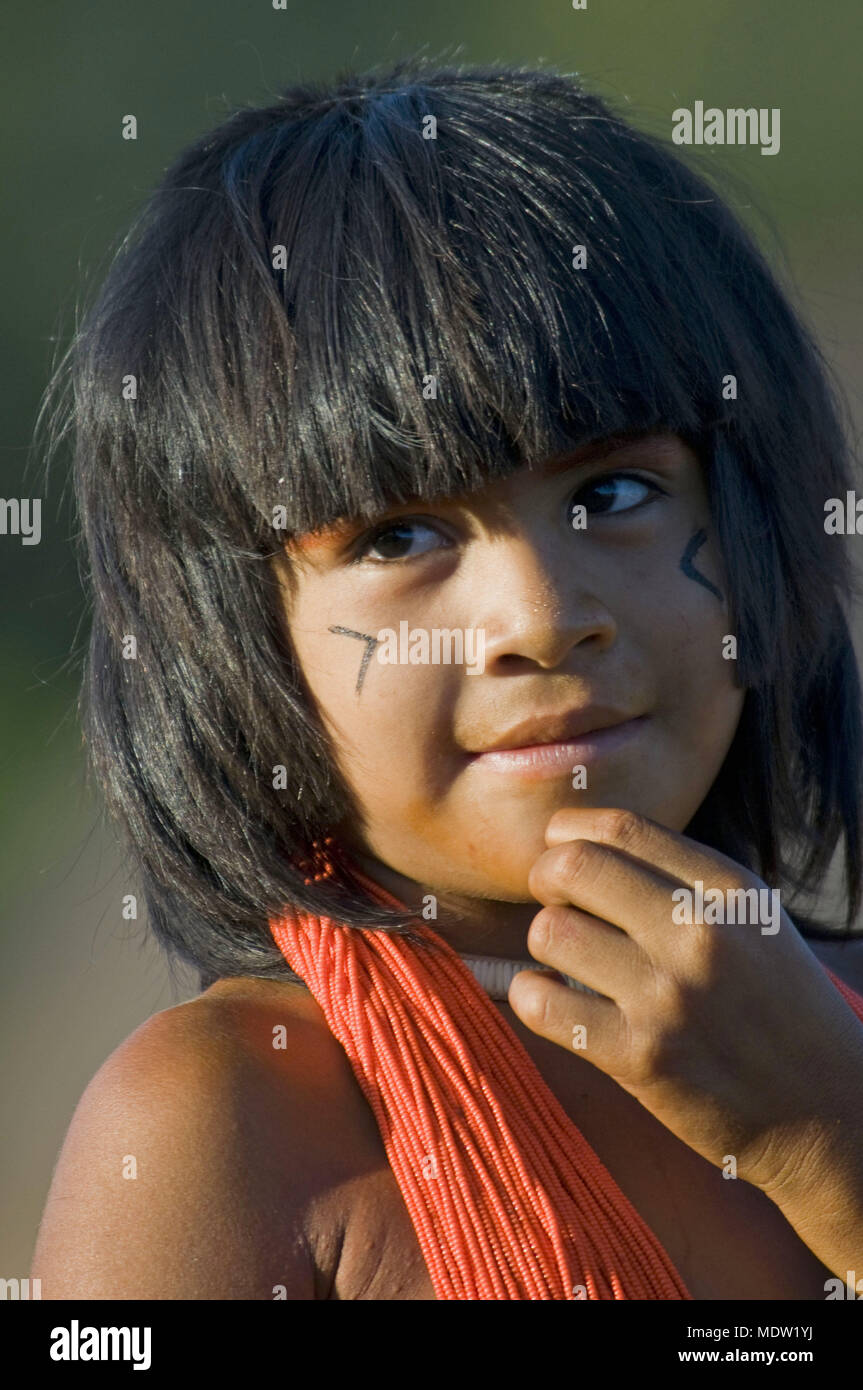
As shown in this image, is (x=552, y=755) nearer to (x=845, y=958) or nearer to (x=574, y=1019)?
(x=574, y=1019)

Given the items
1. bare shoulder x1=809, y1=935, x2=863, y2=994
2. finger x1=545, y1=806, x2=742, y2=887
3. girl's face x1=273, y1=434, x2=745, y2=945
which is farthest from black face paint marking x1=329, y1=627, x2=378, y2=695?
bare shoulder x1=809, y1=935, x2=863, y2=994

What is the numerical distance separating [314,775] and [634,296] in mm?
603

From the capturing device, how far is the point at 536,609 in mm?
1418

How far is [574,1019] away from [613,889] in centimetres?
13

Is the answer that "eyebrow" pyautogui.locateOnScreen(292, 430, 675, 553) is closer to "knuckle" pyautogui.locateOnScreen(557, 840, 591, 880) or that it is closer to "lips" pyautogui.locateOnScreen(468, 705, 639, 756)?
"lips" pyautogui.locateOnScreen(468, 705, 639, 756)

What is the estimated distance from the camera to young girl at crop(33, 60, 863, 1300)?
4.70ft

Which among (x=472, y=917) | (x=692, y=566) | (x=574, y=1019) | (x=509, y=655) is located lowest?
(x=574, y=1019)

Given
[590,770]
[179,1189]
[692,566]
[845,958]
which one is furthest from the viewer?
[845,958]

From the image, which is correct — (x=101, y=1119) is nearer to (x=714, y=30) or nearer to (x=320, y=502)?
(x=320, y=502)

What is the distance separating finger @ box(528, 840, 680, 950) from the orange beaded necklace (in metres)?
0.21

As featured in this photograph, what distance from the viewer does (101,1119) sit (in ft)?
4.82

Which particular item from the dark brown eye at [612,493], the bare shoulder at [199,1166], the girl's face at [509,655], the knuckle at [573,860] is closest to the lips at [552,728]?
the girl's face at [509,655]

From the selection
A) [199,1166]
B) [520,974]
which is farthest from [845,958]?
[199,1166]

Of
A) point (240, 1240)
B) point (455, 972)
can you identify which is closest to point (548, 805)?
point (455, 972)
